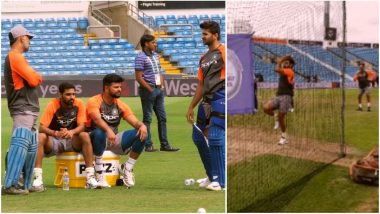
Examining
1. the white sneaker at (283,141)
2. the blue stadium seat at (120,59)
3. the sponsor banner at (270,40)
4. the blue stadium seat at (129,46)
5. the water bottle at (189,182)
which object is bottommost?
the water bottle at (189,182)

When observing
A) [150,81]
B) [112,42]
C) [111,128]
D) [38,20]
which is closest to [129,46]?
[112,42]

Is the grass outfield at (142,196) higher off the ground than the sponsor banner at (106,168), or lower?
lower

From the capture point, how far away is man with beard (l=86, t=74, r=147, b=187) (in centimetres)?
586

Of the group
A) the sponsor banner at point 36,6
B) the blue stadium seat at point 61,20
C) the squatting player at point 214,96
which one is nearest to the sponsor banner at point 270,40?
the squatting player at point 214,96

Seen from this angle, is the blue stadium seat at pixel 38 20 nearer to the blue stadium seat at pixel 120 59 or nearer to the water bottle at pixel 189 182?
the blue stadium seat at pixel 120 59

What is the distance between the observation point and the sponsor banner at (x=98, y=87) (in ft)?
37.1

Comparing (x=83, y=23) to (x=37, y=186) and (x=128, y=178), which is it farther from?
(x=37, y=186)

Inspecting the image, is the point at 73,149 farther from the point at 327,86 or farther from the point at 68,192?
the point at 327,86

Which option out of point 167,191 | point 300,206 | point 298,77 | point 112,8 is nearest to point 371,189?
point 300,206

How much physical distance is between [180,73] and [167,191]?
19.4 ft

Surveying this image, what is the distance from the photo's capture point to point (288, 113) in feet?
17.1

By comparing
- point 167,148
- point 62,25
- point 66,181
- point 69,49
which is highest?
point 62,25

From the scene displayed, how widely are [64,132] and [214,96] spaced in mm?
1053

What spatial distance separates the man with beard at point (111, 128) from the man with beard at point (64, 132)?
3.0 inches
